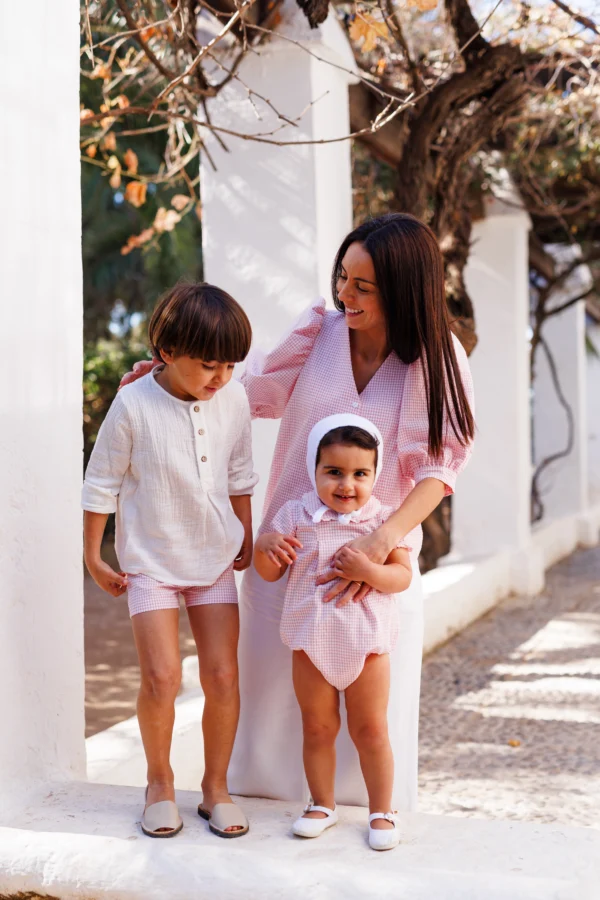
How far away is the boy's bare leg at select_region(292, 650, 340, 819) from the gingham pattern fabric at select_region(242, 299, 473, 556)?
0.35 meters

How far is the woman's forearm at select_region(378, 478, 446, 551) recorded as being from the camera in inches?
90.8

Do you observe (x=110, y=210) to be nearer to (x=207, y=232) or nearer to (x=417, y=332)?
(x=207, y=232)

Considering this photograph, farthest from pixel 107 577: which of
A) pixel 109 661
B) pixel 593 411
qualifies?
pixel 593 411

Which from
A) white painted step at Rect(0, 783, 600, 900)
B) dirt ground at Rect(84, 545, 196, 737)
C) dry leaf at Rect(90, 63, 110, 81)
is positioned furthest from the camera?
dirt ground at Rect(84, 545, 196, 737)

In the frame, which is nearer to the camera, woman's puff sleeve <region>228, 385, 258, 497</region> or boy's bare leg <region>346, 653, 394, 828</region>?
boy's bare leg <region>346, 653, 394, 828</region>

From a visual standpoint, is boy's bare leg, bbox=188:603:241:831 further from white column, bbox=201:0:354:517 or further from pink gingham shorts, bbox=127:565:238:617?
white column, bbox=201:0:354:517

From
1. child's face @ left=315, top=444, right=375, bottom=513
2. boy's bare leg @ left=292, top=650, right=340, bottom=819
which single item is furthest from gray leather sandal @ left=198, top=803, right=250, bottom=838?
child's face @ left=315, top=444, right=375, bottom=513

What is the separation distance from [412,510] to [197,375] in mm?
569

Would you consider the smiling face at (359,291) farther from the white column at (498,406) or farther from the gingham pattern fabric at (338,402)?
the white column at (498,406)

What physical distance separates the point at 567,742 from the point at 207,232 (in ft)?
8.44

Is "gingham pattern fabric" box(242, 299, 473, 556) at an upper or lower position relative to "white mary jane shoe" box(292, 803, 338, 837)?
upper

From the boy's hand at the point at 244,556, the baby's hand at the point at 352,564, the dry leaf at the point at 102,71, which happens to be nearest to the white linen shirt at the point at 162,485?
the boy's hand at the point at 244,556

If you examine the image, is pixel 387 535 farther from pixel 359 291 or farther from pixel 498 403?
pixel 498 403

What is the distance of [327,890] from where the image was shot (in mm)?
2018
